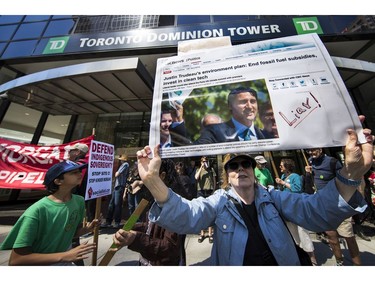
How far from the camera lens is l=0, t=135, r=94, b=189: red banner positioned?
16.3 ft

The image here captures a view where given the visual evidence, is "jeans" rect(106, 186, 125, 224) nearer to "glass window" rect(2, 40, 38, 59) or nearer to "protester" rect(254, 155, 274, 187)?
"protester" rect(254, 155, 274, 187)

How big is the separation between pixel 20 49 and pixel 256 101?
983cm

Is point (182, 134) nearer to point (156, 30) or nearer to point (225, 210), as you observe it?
point (225, 210)

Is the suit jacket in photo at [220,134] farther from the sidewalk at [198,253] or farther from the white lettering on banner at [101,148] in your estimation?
the sidewalk at [198,253]

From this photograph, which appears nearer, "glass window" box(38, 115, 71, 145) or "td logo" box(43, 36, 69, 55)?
"td logo" box(43, 36, 69, 55)

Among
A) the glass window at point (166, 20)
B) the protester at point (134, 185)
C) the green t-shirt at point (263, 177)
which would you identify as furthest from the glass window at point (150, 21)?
the green t-shirt at point (263, 177)

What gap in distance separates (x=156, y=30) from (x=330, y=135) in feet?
23.5

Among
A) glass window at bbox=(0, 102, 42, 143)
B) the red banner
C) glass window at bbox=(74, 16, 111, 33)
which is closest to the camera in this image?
the red banner

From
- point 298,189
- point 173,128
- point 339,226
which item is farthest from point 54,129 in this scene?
point 339,226

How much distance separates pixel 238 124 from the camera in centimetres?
128

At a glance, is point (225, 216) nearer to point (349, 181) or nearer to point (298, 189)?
point (349, 181)

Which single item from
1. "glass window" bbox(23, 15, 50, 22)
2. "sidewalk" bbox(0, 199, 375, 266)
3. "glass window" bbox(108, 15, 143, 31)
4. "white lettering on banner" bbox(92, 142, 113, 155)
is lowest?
"sidewalk" bbox(0, 199, 375, 266)

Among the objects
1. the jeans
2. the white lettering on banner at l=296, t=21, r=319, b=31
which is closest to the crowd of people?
the jeans

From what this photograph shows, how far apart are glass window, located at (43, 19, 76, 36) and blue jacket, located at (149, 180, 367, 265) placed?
9.05 meters
